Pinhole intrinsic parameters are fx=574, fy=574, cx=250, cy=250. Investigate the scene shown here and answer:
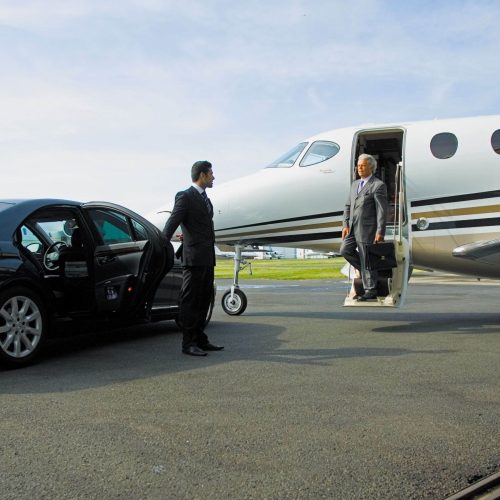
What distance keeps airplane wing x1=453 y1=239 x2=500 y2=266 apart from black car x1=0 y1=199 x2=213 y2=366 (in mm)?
3881

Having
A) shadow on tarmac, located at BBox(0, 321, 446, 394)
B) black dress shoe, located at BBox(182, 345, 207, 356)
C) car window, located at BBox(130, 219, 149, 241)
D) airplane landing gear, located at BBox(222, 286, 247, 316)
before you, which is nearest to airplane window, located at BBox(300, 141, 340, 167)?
airplane landing gear, located at BBox(222, 286, 247, 316)

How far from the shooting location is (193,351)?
593 centimetres

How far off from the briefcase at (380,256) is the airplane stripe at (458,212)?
4.03ft

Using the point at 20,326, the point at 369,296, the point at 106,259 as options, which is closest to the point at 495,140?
the point at 369,296

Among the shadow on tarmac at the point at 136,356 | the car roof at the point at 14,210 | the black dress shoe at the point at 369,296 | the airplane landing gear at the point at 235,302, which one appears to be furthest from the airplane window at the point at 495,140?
the car roof at the point at 14,210

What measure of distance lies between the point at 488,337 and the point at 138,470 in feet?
18.0

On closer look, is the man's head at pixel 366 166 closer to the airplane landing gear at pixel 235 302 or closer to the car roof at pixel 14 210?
the airplane landing gear at pixel 235 302

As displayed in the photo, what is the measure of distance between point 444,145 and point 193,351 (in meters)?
4.90

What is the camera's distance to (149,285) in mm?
6367

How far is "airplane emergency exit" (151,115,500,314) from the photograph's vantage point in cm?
806

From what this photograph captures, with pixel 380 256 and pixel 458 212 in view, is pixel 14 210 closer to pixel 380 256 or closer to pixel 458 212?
pixel 380 256

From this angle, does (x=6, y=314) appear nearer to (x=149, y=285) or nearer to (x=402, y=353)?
(x=149, y=285)

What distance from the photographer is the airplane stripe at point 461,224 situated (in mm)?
8039

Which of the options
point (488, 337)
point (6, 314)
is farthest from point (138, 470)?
point (488, 337)
